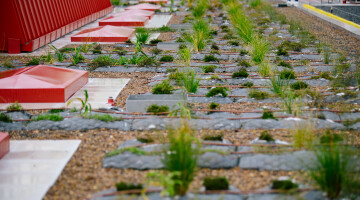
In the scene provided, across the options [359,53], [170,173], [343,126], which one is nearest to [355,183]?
[170,173]

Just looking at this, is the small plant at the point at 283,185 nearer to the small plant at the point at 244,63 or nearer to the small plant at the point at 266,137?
the small plant at the point at 266,137

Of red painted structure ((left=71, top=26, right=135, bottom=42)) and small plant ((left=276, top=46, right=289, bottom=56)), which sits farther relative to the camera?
red painted structure ((left=71, top=26, right=135, bottom=42))

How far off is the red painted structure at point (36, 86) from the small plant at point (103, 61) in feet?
4.80

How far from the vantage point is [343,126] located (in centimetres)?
521

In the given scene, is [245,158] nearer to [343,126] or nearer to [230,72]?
[343,126]

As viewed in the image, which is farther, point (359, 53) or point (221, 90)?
point (359, 53)

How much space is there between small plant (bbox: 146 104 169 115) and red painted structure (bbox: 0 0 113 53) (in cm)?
474

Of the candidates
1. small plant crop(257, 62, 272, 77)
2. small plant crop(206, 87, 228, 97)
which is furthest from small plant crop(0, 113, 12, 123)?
small plant crop(257, 62, 272, 77)

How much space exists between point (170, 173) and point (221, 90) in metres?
3.03

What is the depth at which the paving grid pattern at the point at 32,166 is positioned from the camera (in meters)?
3.83

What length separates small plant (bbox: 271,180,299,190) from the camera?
3725mm

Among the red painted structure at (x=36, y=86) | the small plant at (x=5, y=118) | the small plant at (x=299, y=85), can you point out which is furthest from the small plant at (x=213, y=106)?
the small plant at (x=5, y=118)

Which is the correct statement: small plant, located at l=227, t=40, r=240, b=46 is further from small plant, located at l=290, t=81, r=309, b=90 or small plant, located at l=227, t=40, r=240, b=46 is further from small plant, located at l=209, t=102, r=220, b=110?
small plant, located at l=209, t=102, r=220, b=110

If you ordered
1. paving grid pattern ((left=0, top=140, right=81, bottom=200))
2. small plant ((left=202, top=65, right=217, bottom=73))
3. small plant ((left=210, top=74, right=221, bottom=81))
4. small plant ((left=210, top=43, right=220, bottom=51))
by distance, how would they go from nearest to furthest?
1. paving grid pattern ((left=0, top=140, right=81, bottom=200))
2. small plant ((left=210, top=74, right=221, bottom=81))
3. small plant ((left=202, top=65, right=217, bottom=73))
4. small plant ((left=210, top=43, right=220, bottom=51))
